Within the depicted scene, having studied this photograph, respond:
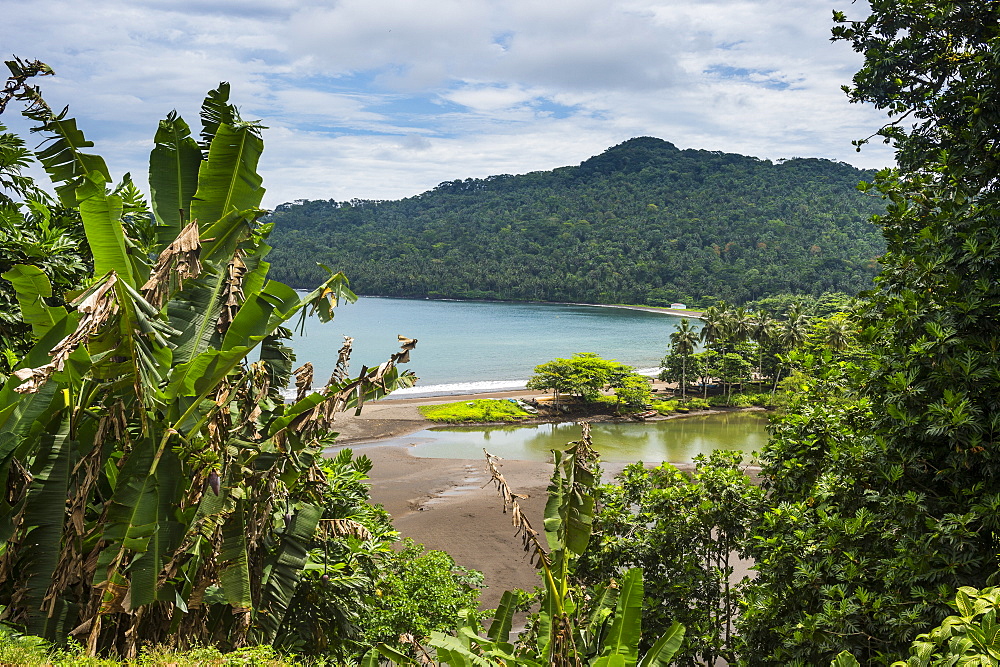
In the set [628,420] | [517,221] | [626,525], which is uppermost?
[517,221]

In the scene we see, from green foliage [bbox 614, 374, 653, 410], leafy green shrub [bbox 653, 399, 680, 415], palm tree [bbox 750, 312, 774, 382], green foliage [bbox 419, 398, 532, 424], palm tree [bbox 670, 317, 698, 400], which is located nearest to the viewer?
green foliage [bbox 419, 398, 532, 424]

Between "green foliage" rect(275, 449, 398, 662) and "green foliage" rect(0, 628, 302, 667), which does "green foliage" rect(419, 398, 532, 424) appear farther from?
"green foliage" rect(0, 628, 302, 667)

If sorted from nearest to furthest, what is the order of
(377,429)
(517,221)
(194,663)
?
1. (194,663)
2. (377,429)
3. (517,221)

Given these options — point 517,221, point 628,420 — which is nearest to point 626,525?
point 628,420

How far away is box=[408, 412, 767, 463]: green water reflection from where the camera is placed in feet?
99.1

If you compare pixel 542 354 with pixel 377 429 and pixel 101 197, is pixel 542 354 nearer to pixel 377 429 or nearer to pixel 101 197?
pixel 377 429

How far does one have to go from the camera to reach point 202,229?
5.18 meters

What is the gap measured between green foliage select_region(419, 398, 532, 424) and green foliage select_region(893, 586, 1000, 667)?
34456 mm

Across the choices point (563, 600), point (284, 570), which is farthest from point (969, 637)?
point (284, 570)

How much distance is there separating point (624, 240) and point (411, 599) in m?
115

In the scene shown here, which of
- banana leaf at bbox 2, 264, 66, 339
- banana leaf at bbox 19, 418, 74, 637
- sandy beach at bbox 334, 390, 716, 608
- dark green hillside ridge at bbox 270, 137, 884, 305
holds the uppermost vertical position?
dark green hillside ridge at bbox 270, 137, 884, 305

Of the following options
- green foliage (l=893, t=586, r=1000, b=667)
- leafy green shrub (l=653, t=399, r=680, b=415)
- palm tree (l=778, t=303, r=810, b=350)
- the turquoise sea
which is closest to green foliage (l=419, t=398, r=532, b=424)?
the turquoise sea

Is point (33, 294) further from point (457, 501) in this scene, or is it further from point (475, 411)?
point (475, 411)

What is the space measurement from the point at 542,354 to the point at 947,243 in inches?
2320
